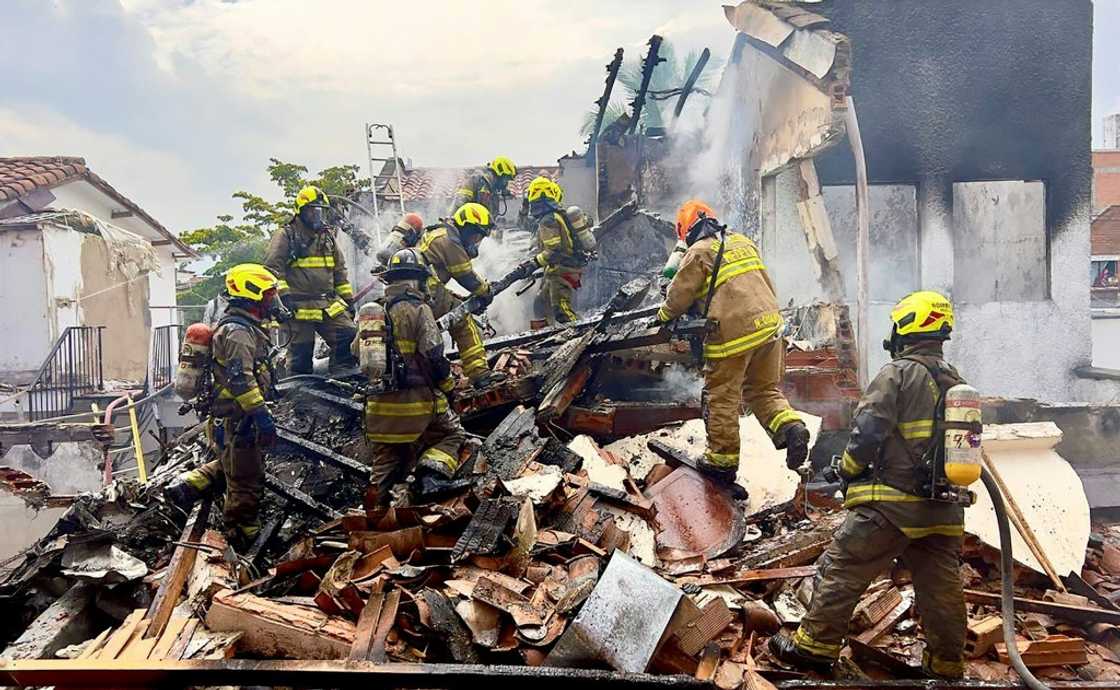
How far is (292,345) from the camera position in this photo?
24.0ft

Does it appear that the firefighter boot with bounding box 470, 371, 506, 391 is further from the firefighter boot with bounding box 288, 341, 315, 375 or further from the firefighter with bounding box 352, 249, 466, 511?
the firefighter boot with bounding box 288, 341, 315, 375

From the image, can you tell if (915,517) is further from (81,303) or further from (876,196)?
(81,303)

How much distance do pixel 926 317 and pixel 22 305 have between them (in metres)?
14.2

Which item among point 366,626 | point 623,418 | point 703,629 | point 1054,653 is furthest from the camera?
point 623,418

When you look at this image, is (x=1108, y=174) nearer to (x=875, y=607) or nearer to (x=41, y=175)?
(x=875, y=607)

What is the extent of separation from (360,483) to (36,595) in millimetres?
2228

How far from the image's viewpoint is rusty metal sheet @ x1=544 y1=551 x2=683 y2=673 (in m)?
3.00

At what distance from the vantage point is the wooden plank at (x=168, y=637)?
3.28 m

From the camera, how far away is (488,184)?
9.02 meters

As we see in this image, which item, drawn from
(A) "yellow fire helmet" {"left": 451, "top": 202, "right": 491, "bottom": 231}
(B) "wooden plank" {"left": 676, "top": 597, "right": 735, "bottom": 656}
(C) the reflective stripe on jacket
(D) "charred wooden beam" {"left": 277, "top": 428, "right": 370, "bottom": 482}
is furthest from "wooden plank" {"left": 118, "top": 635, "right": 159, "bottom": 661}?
(A) "yellow fire helmet" {"left": 451, "top": 202, "right": 491, "bottom": 231}

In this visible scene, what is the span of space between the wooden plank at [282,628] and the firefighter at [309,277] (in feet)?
12.8

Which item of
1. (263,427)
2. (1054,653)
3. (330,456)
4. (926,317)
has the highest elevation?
(926,317)

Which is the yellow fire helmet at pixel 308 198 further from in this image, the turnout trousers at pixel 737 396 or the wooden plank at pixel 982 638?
the wooden plank at pixel 982 638

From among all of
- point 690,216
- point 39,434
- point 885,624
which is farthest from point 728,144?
point 39,434
